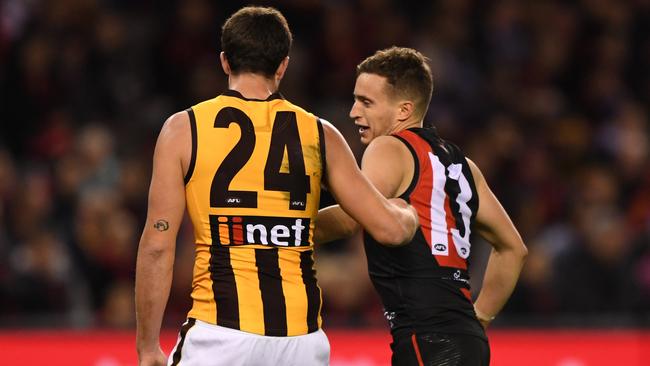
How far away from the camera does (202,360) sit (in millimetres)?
3867

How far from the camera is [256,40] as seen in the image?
13.1 feet

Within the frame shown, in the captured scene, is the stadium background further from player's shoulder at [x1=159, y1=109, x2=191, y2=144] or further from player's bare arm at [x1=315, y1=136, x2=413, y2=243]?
player's shoulder at [x1=159, y1=109, x2=191, y2=144]

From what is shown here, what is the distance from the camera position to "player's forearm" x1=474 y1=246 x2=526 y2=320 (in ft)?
16.0

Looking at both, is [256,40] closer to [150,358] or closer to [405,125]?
[405,125]

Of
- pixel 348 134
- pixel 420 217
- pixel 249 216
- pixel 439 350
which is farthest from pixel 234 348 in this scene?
pixel 348 134

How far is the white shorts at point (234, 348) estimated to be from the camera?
3855 millimetres

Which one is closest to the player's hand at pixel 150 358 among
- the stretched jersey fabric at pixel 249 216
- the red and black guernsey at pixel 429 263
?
the stretched jersey fabric at pixel 249 216

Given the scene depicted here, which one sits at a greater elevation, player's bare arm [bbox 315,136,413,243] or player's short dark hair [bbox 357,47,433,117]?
player's short dark hair [bbox 357,47,433,117]

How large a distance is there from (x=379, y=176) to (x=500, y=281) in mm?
885

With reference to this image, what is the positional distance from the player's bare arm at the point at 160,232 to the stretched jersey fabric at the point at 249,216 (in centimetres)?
5

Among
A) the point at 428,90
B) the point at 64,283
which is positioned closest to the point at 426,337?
the point at 428,90

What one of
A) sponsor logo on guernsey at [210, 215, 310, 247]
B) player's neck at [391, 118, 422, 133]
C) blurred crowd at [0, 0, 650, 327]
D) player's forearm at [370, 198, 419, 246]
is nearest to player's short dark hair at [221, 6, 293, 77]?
sponsor logo on guernsey at [210, 215, 310, 247]

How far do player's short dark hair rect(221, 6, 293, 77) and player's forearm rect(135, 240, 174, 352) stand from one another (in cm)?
67

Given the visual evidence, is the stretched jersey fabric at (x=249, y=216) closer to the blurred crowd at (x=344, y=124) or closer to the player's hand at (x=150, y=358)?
the player's hand at (x=150, y=358)
